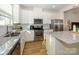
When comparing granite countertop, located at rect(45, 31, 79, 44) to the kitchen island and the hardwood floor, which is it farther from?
the hardwood floor

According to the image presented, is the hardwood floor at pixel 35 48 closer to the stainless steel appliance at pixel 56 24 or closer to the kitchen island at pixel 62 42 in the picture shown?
the kitchen island at pixel 62 42

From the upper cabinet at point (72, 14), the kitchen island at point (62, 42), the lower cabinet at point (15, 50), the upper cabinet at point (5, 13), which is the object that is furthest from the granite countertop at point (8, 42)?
the upper cabinet at point (72, 14)

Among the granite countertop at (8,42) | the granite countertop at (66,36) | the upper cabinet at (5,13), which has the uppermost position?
the upper cabinet at (5,13)

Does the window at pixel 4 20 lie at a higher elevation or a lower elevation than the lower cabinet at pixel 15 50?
higher

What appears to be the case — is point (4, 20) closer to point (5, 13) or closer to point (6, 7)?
point (5, 13)

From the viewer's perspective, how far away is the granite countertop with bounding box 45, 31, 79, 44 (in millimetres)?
891

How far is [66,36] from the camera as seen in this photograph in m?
0.95

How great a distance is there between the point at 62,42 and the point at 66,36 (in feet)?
0.27

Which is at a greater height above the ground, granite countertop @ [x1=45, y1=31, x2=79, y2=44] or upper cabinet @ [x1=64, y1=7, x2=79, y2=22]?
upper cabinet @ [x1=64, y1=7, x2=79, y2=22]

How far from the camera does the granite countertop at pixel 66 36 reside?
89 centimetres

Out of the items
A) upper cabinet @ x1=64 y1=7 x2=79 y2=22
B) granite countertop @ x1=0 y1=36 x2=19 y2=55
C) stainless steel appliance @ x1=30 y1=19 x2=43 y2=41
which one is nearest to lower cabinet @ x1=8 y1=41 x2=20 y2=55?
granite countertop @ x1=0 y1=36 x2=19 y2=55

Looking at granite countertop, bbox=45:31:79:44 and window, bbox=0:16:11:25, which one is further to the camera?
window, bbox=0:16:11:25

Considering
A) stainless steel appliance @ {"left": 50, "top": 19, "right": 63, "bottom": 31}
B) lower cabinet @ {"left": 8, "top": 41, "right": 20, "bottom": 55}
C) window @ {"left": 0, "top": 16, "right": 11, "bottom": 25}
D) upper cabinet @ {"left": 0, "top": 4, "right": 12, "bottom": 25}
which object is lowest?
lower cabinet @ {"left": 8, "top": 41, "right": 20, "bottom": 55}
